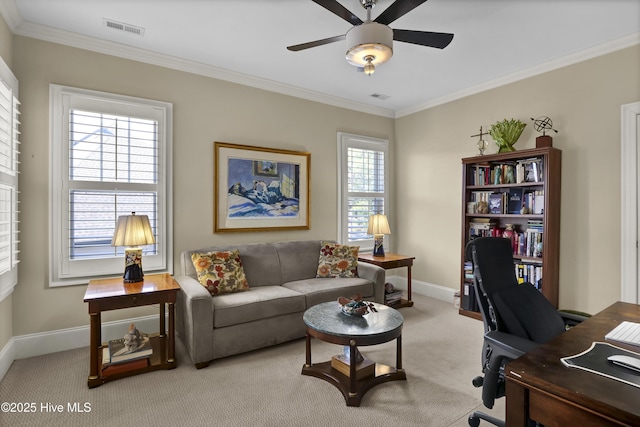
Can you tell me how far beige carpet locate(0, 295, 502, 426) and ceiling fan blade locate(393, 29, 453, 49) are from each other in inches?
98.0

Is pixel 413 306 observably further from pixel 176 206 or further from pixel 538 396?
pixel 538 396

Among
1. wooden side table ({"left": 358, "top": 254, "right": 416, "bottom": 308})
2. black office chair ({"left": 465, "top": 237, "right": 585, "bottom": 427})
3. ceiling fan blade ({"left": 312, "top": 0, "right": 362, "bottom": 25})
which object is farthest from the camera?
wooden side table ({"left": 358, "top": 254, "right": 416, "bottom": 308})

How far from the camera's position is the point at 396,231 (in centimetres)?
546

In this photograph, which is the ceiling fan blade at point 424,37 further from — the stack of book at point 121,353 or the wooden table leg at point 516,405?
the stack of book at point 121,353

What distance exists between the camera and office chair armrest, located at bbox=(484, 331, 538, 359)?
1455mm

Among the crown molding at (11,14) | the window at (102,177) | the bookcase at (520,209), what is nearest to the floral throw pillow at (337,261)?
the bookcase at (520,209)

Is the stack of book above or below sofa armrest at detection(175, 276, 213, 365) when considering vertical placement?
below

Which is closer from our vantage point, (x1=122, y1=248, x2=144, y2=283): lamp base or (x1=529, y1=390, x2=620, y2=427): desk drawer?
(x1=529, y1=390, x2=620, y2=427): desk drawer

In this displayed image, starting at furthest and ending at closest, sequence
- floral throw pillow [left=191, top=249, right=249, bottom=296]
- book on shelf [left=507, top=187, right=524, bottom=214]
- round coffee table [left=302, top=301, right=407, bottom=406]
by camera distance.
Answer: book on shelf [left=507, top=187, right=524, bottom=214]
floral throw pillow [left=191, top=249, right=249, bottom=296]
round coffee table [left=302, top=301, right=407, bottom=406]

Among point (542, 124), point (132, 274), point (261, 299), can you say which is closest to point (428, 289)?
point (542, 124)

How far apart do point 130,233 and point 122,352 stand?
961mm

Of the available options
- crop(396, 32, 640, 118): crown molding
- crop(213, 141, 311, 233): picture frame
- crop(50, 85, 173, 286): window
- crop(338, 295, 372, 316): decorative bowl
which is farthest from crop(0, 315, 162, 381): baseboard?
crop(396, 32, 640, 118): crown molding

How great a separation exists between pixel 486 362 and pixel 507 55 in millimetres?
3142

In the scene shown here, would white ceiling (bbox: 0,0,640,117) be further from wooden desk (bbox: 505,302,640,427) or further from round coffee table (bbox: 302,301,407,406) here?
wooden desk (bbox: 505,302,640,427)
